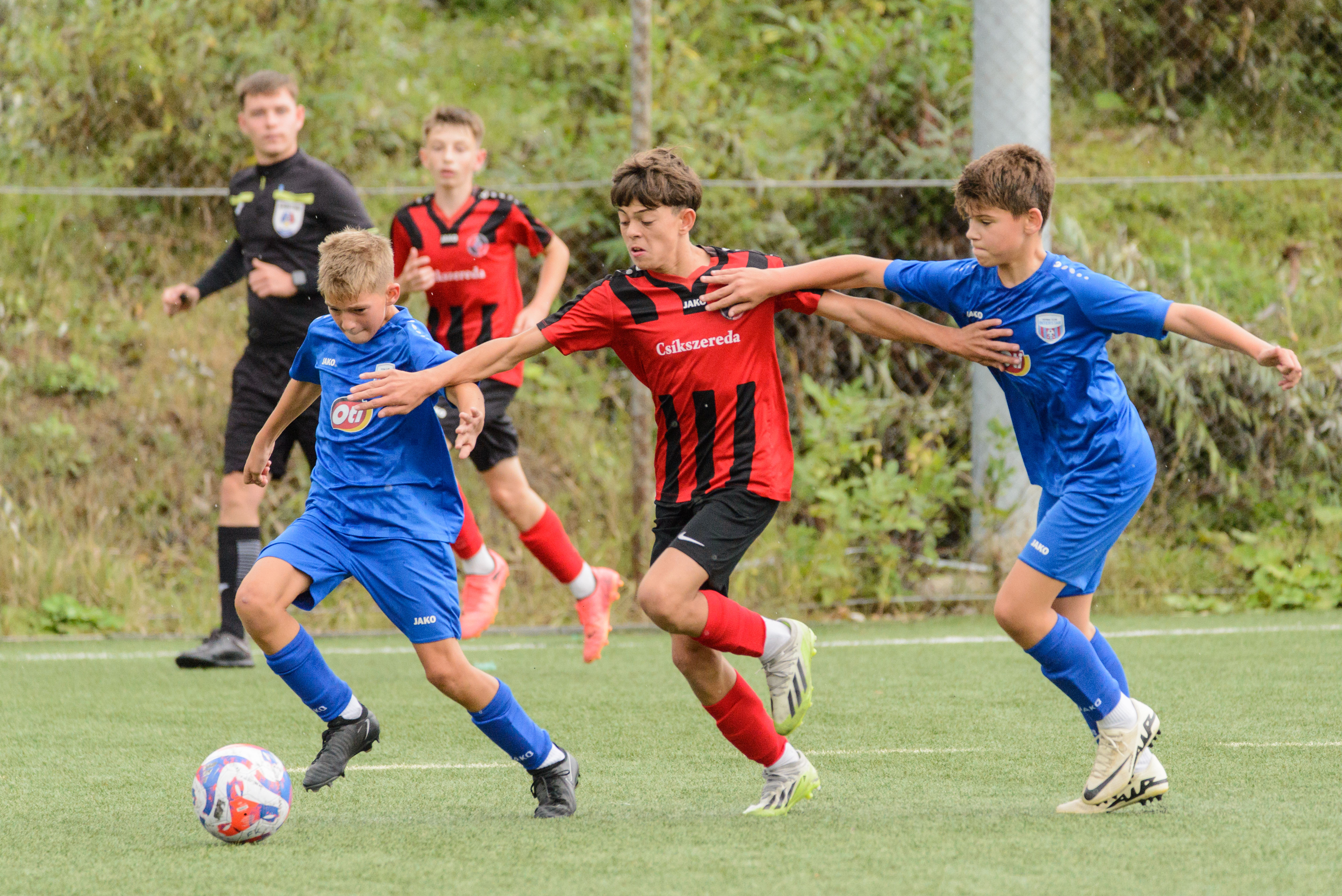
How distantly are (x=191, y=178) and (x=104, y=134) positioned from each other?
0.67 m

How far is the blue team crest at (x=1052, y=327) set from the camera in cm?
372

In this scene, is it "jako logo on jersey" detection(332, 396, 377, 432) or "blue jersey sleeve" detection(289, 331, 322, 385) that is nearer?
"jako logo on jersey" detection(332, 396, 377, 432)

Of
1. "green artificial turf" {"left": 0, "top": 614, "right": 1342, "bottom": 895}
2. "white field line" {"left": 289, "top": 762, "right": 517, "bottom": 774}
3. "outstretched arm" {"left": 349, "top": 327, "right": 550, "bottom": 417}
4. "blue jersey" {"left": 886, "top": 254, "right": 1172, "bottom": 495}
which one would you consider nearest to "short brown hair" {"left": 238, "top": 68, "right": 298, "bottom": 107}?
"green artificial turf" {"left": 0, "top": 614, "right": 1342, "bottom": 895}

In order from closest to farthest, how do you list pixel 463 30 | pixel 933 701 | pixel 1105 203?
pixel 933 701
pixel 1105 203
pixel 463 30

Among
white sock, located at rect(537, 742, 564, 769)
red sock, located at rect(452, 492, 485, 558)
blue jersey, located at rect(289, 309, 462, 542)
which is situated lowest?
white sock, located at rect(537, 742, 564, 769)

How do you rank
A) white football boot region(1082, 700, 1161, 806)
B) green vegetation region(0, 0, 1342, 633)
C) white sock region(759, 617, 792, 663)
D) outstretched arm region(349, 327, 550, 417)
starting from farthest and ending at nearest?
green vegetation region(0, 0, 1342, 633) < white sock region(759, 617, 792, 663) < outstretched arm region(349, 327, 550, 417) < white football boot region(1082, 700, 1161, 806)

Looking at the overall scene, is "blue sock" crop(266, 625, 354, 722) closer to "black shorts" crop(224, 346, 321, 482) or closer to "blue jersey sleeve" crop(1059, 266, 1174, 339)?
"blue jersey sleeve" crop(1059, 266, 1174, 339)

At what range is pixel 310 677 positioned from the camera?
380cm

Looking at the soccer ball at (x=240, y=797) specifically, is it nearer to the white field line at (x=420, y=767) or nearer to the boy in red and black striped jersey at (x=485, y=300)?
the white field line at (x=420, y=767)

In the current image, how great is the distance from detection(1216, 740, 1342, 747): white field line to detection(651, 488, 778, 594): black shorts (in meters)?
1.64

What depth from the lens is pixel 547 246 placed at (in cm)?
647

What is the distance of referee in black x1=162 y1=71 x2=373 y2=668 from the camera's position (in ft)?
19.9

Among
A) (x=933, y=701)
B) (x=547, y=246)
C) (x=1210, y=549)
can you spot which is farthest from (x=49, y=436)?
(x=1210, y=549)

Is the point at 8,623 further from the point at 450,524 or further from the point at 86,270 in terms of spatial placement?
the point at 450,524
